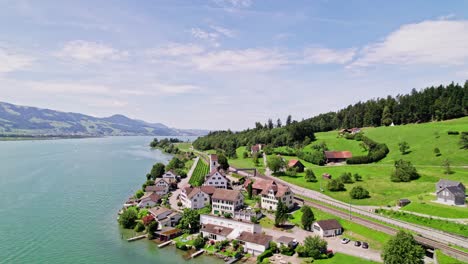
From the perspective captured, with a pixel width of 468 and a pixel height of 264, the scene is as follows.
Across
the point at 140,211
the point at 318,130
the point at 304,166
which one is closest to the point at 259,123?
the point at 318,130

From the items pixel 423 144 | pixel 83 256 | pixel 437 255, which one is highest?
pixel 423 144

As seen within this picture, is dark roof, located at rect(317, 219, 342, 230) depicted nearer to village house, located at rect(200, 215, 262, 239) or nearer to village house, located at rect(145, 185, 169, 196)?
village house, located at rect(200, 215, 262, 239)

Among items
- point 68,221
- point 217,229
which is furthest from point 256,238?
point 68,221

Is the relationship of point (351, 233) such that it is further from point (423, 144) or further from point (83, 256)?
point (423, 144)

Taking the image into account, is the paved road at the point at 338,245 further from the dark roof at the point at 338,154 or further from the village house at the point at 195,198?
the dark roof at the point at 338,154

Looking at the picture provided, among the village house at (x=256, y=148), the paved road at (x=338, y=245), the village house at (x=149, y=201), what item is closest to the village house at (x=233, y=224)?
the paved road at (x=338, y=245)

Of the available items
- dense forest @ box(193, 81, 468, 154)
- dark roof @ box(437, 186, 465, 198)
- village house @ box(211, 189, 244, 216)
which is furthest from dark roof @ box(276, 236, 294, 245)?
dense forest @ box(193, 81, 468, 154)

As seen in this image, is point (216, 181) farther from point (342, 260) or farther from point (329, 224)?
point (342, 260)
